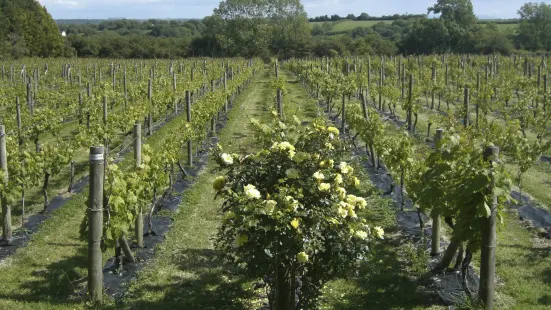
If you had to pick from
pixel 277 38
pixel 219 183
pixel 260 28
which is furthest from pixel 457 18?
pixel 219 183

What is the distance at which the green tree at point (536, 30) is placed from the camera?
186ft

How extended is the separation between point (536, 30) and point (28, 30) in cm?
5020

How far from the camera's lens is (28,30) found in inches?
2008

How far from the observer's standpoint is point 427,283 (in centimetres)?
652

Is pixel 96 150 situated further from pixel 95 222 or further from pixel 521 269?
pixel 521 269

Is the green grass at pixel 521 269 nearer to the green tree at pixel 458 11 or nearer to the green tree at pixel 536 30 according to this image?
the green tree at pixel 536 30

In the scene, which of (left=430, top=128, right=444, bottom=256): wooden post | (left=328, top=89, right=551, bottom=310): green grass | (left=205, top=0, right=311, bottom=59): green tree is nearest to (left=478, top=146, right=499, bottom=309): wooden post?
(left=328, top=89, right=551, bottom=310): green grass

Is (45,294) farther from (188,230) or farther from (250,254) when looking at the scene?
(250,254)

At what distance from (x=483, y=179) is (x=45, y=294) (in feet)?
15.9

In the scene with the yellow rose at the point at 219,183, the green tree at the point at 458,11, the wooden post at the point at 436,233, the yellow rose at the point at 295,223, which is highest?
the green tree at the point at 458,11

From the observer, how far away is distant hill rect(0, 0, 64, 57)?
45875 mm

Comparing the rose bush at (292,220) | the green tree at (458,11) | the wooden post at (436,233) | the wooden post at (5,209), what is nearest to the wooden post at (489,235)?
the rose bush at (292,220)

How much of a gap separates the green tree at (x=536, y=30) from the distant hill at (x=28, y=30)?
4654cm

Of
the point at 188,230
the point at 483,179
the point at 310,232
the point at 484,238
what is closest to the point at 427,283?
the point at 484,238
